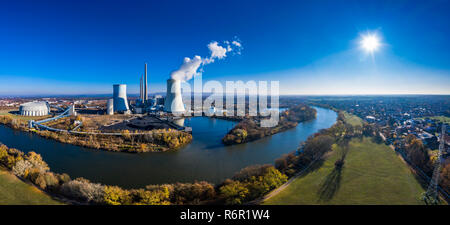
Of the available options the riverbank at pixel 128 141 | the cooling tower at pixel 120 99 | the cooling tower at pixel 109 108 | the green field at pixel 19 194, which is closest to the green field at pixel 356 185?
the green field at pixel 19 194

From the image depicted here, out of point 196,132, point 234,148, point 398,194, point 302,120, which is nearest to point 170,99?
point 196,132

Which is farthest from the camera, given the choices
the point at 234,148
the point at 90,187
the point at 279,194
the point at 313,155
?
the point at 234,148

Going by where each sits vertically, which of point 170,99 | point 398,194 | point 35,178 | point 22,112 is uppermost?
point 170,99

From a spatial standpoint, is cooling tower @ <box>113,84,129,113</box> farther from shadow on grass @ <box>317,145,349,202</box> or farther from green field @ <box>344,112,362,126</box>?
green field @ <box>344,112,362,126</box>

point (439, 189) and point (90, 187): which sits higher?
point (90, 187)

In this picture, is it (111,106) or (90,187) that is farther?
(111,106)

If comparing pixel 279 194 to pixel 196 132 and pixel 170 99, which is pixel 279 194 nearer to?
pixel 196 132
